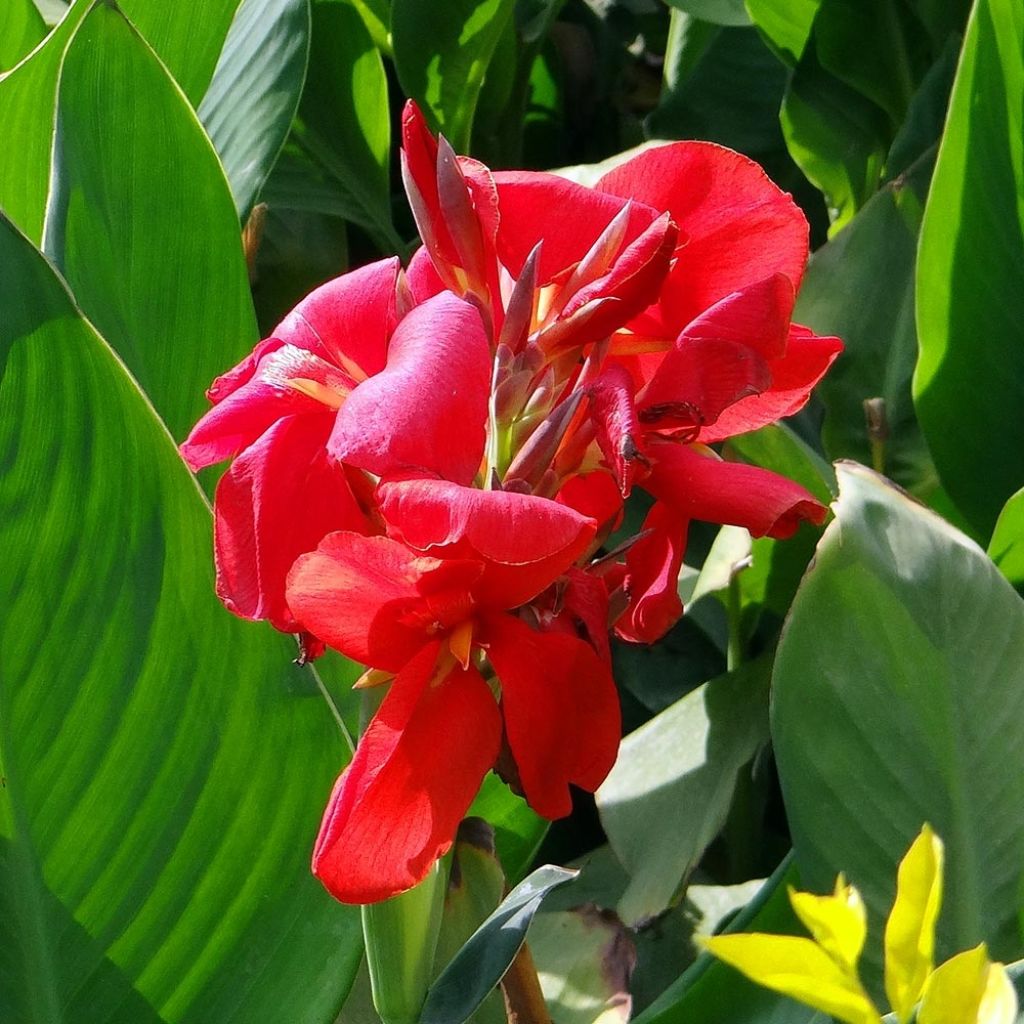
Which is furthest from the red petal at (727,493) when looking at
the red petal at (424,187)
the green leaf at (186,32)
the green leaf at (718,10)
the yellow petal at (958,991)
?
the green leaf at (718,10)

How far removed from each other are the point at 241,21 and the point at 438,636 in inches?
27.9

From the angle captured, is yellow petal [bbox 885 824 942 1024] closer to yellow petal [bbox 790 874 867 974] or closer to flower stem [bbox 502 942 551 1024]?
yellow petal [bbox 790 874 867 974]

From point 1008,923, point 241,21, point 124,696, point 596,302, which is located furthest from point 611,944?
point 241,21

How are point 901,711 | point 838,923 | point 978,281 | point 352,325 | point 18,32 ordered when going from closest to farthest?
point 838,923 < point 352,325 < point 901,711 < point 978,281 < point 18,32

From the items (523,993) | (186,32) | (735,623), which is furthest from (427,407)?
(186,32)

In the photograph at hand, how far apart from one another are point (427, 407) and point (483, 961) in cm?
22

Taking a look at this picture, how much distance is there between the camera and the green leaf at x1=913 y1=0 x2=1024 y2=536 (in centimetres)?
80

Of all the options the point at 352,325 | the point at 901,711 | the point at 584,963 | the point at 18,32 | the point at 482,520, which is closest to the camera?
the point at 482,520

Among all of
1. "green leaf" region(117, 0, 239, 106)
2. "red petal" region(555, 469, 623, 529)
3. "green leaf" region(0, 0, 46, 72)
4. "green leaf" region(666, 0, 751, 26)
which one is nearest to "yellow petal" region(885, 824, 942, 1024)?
"red petal" region(555, 469, 623, 529)

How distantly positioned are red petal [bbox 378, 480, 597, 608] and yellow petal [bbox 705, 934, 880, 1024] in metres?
0.14

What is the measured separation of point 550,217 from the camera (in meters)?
0.48

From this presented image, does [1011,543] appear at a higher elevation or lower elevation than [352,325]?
lower

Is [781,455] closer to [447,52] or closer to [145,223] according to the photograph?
[145,223]

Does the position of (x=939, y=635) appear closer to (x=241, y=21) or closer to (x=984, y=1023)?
(x=984, y=1023)
